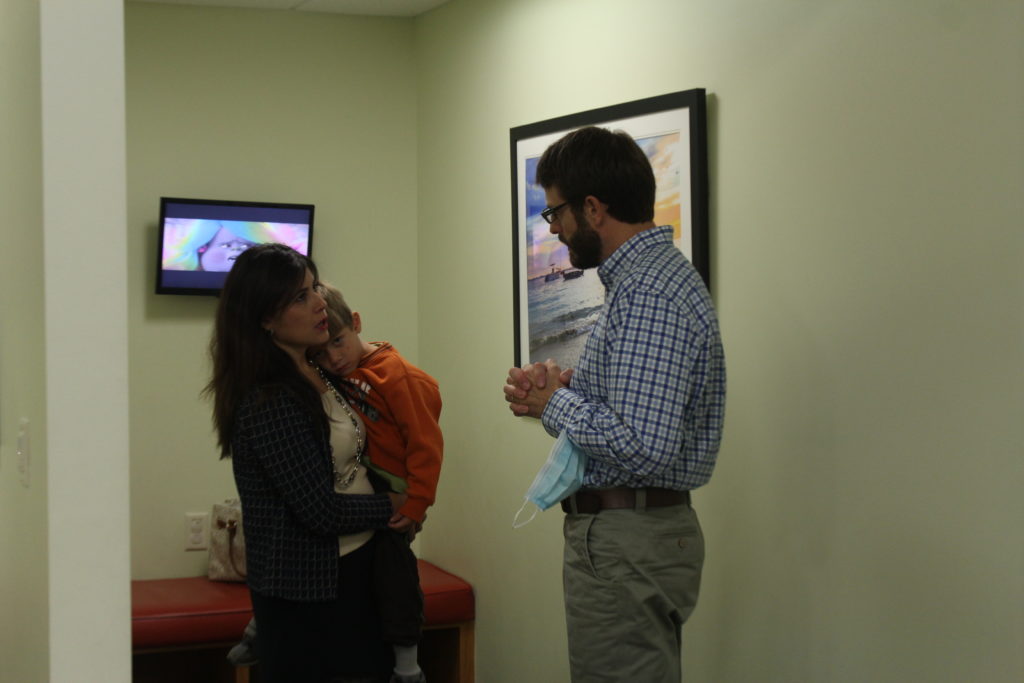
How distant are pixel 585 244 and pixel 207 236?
2.31m

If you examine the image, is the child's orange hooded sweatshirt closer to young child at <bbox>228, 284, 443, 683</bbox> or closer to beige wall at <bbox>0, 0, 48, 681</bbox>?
young child at <bbox>228, 284, 443, 683</bbox>

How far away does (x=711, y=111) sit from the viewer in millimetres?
3127

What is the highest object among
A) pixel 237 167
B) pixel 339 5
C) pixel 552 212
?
pixel 339 5

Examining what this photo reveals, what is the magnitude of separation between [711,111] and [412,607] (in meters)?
1.53

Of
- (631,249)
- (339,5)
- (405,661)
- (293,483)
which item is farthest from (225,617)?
(339,5)

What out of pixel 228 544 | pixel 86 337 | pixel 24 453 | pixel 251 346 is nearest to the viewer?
pixel 86 337

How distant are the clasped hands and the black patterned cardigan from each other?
503mm

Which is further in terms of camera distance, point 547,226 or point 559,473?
point 547,226

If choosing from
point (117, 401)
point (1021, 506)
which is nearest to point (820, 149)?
point (1021, 506)

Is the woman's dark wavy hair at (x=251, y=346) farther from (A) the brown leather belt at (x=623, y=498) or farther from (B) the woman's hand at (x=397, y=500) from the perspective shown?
(A) the brown leather belt at (x=623, y=498)

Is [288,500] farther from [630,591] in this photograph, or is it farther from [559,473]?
[630,591]

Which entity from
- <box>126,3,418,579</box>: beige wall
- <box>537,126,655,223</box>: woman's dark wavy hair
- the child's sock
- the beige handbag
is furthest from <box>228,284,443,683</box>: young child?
<box>126,3,418,579</box>: beige wall

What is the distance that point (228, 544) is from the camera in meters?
4.30

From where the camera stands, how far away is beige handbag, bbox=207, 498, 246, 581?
14.1ft
